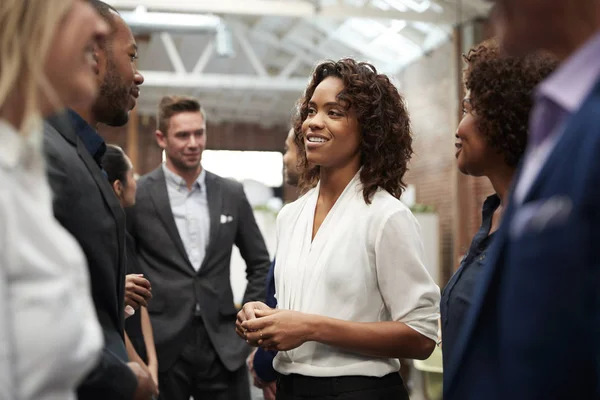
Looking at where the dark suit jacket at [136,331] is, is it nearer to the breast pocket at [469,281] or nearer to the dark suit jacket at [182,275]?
the dark suit jacket at [182,275]

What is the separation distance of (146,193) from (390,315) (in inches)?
69.0

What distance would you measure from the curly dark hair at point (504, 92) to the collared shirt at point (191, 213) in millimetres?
1973

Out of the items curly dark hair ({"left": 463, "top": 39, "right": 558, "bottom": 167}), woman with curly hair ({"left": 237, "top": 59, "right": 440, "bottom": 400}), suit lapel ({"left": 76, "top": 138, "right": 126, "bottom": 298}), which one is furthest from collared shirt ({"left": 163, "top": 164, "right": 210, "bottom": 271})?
curly dark hair ({"left": 463, "top": 39, "right": 558, "bottom": 167})

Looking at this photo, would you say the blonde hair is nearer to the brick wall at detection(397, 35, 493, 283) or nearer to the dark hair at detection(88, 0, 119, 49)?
the dark hair at detection(88, 0, 119, 49)

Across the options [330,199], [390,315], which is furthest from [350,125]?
[390,315]

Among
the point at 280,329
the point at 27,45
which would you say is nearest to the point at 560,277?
the point at 27,45

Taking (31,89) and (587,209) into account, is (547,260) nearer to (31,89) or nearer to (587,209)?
(587,209)

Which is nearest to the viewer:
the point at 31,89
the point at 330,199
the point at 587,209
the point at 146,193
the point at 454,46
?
the point at 587,209

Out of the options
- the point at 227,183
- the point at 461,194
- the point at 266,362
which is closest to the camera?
the point at 266,362

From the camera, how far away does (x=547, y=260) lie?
2.72 feet

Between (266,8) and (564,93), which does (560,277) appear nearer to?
(564,93)

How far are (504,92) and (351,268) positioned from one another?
26.9 inches

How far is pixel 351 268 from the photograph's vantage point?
2.08m

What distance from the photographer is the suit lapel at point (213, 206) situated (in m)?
3.48
